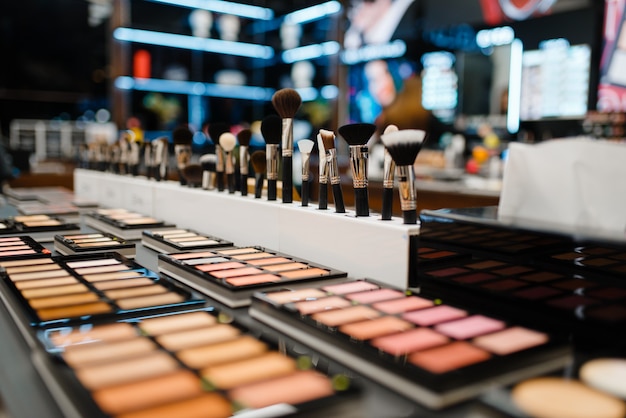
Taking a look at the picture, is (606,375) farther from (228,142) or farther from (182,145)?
(182,145)

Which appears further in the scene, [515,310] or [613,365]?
[515,310]

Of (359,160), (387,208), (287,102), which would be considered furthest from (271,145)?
(387,208)

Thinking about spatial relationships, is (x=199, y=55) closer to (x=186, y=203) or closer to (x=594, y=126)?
(x=594, y=126)

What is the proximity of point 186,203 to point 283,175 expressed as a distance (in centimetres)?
54

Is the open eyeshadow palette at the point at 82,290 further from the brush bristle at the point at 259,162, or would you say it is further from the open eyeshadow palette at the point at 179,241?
the brush bristle at the point at 259,162

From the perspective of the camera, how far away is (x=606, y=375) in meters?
0.76

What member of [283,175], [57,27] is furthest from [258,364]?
[57,27]

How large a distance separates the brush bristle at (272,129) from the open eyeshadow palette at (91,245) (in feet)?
1.55

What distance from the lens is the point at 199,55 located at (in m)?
6.41

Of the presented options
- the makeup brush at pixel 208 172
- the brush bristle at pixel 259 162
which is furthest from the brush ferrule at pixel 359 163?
the makeup brush at pixel 208 172

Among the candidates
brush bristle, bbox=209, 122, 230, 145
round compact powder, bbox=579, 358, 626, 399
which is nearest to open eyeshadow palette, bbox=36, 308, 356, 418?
round compact powder, bbox=579, 358, 626, 399

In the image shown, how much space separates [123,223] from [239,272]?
2.75 ft

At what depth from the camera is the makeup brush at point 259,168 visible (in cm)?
170

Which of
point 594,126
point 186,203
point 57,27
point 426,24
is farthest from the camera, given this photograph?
point 57,27
